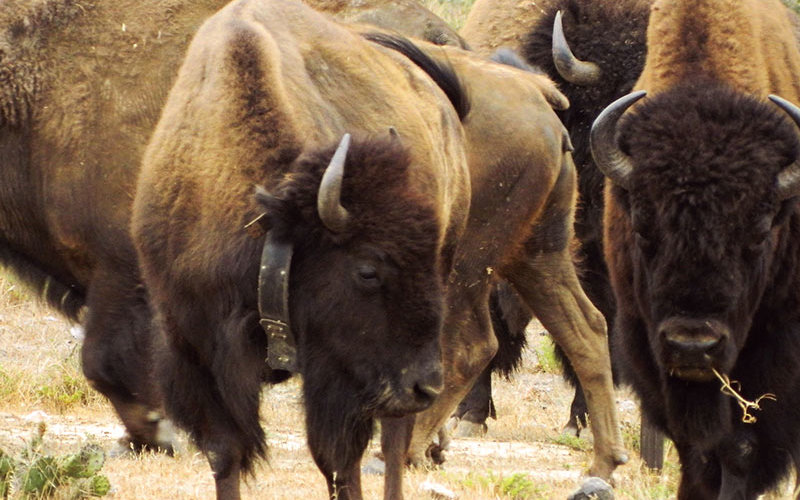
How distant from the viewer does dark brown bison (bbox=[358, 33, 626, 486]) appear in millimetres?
6680

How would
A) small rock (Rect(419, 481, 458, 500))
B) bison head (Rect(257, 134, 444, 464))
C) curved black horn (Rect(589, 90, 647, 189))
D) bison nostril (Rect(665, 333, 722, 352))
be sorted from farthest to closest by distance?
small rock (Rect(419, 481, 458, 500)) → curved black horn (Rect(589, 90, 647, 189)) → bison nostril (Rect(665, 333, 722, 352)) → bison head (Rect(257, 134, 444, 464))

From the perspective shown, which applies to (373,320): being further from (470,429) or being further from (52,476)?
(470,429)

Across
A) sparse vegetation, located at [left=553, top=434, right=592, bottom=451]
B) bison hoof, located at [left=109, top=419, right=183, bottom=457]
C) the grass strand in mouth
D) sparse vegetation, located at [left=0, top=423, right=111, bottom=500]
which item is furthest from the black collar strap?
sparse vegetation, located at [left=553, top=434, right=592, bottom=451]

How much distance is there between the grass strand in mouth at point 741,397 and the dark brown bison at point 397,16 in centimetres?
302

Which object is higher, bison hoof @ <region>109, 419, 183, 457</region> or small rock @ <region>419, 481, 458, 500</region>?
small rock @ <region>419, 481, 458, 500</region>

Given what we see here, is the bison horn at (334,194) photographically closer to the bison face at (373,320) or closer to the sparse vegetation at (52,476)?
the bison face at (373,320)

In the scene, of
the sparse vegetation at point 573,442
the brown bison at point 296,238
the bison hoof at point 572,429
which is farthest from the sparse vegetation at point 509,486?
the bison hoof at point 572,429

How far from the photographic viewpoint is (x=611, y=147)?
5645 mm

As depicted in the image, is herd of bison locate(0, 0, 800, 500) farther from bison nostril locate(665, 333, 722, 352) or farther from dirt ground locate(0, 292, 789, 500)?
dirt ground locate(0, 292, 789, 500)

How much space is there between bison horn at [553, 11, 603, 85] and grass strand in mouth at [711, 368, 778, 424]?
3.27m

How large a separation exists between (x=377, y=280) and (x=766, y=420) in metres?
1.91

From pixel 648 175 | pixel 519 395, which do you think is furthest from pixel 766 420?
pixel 519 395

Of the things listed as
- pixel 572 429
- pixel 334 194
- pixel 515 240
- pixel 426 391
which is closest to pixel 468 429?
pixel 572 429

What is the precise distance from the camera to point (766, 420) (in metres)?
5.65
